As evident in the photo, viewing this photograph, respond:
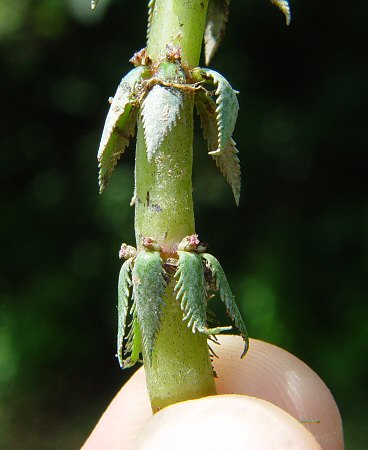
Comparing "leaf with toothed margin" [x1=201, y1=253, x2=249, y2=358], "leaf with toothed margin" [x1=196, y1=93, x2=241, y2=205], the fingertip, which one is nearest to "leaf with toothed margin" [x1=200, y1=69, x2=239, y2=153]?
"leaf with toothed margin" [x1=196, y1=93, x2=241, y2=205]

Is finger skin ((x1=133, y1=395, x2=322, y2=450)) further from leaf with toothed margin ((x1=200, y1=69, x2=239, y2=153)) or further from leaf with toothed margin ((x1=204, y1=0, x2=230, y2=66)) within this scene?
leaf with toothed margin ((x1=204, y1=0, x2=230, y2=66))

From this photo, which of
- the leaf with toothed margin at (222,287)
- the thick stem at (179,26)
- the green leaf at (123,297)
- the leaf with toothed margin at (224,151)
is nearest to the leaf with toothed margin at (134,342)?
the green leaf at (123,297)

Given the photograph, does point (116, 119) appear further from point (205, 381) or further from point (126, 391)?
point (126, 391)

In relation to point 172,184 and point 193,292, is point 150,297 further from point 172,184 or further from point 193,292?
point 172,184

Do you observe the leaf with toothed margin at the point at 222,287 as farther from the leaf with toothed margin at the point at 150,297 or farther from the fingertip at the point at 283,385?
the fingertip at the point at 283,385

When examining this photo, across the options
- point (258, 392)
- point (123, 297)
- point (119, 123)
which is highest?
point (119, 123)

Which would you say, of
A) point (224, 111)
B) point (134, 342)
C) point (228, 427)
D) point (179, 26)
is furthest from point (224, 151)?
point (228, 427)
